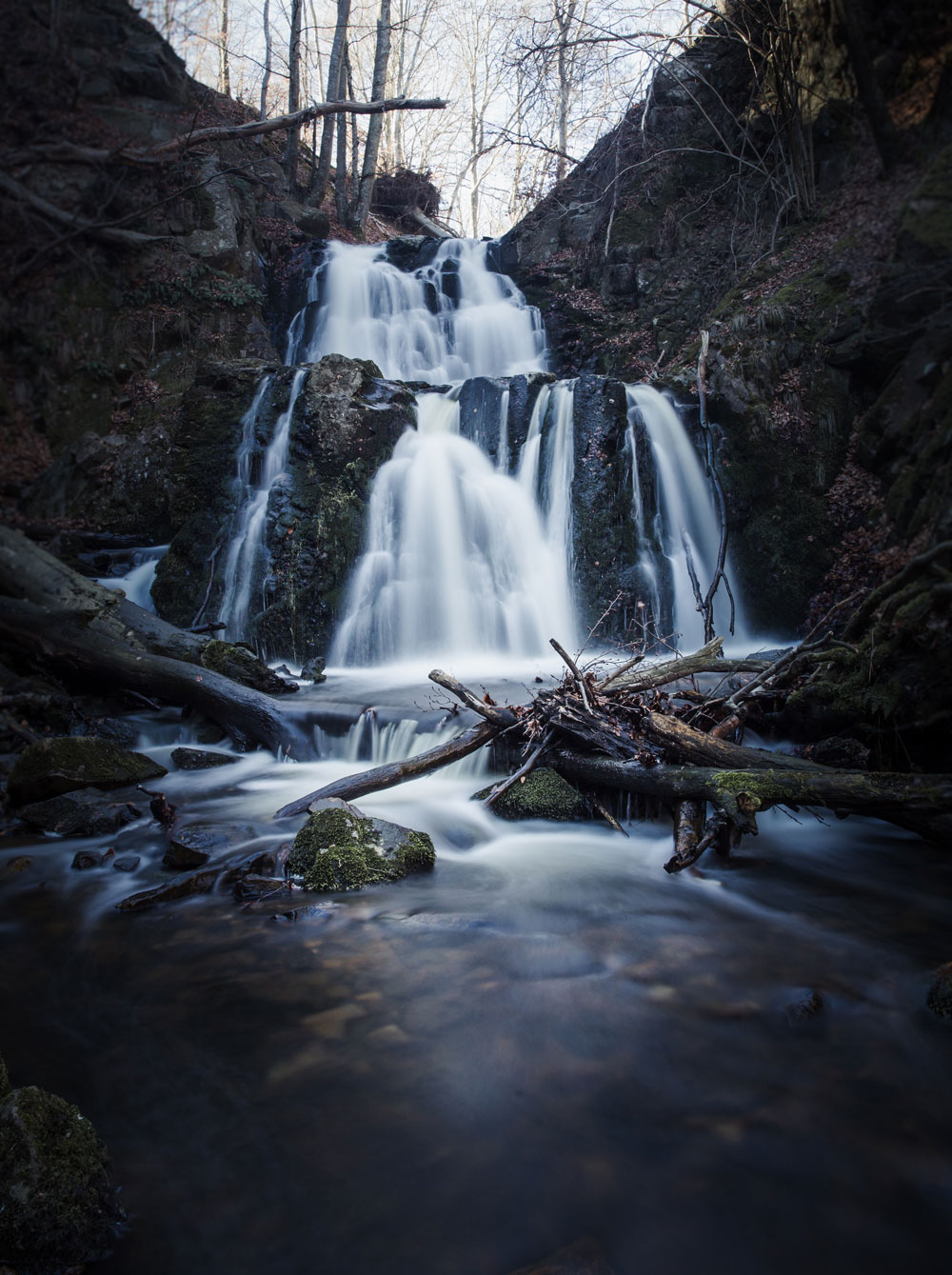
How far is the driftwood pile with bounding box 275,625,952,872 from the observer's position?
11.9 feet

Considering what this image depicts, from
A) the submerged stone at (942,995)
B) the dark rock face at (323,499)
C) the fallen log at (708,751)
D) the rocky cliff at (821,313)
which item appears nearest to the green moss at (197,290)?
the dark rock face at (323,499)

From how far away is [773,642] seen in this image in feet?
30.8

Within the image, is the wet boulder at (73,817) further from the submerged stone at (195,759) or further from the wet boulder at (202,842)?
the submerged stone at (195,759)

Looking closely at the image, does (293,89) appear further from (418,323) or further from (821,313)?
(821,313)

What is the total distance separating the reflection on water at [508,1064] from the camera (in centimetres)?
179

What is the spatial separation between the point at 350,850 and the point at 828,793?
2.65 metres

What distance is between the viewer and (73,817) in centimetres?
455

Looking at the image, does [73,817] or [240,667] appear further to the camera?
[240,667]

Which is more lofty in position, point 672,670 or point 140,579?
point 140,579

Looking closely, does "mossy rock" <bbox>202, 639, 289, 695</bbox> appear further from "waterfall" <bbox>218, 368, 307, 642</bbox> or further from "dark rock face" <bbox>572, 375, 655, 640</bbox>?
"dark rock face" <bbox>572, 375, 655, 640</bbox>

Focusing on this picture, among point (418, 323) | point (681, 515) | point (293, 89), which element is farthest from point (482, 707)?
point (293, 89)

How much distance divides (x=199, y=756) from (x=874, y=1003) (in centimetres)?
515

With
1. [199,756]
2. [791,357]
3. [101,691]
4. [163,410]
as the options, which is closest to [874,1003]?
[199,756]

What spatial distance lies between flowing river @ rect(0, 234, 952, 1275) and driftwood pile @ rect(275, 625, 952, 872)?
1.21 ft
